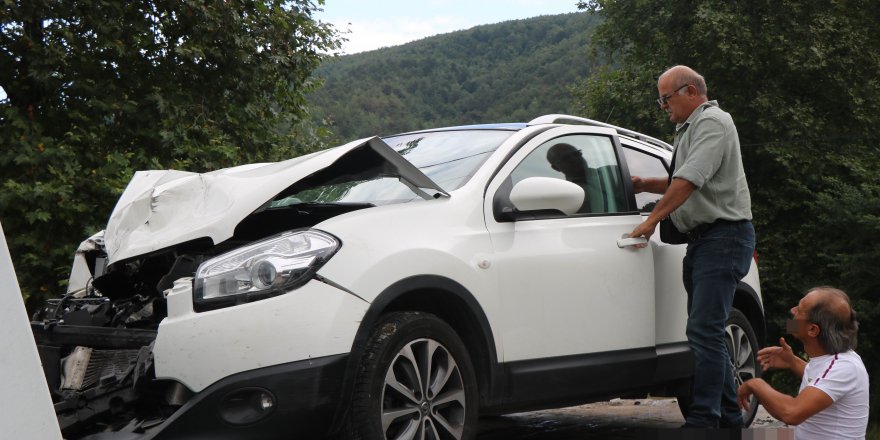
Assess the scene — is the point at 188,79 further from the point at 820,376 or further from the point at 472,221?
the point at 820,376

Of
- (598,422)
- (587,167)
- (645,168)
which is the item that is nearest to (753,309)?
(645,168)

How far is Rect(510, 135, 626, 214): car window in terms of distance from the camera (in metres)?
5.17

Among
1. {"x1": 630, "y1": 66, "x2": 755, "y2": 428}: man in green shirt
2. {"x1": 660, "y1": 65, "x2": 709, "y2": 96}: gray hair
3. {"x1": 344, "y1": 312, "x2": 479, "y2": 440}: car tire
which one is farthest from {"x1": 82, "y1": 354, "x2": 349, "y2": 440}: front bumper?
{"x1": 660, "y1": 65, "x2": 709, "y2": 96}: gray hair

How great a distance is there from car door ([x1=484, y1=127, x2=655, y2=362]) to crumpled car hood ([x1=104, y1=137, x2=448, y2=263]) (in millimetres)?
473

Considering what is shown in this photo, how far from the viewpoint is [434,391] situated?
13.5 feet

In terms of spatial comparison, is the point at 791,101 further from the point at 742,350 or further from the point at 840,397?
the point at 840,397

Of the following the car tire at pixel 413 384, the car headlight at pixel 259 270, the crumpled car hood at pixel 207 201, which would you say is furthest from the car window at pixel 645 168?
the car headlight at pixel 259 270

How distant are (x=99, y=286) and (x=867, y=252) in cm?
2369

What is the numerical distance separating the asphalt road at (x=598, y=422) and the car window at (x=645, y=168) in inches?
48.8

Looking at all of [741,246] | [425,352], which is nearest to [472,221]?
[425,352]

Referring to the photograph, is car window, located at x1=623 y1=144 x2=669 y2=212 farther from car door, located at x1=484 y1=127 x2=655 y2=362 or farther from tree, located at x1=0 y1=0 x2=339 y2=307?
tree, located at x1=0 y1=0 x2=339 y2=307

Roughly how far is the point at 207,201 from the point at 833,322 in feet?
8.21

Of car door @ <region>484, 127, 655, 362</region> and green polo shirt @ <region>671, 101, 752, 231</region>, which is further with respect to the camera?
green polo shirt @ <region>671, 101, 752, 231</region>

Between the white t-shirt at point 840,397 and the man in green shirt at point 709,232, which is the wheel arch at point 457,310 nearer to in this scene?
the man in green shirt at point 709,232
